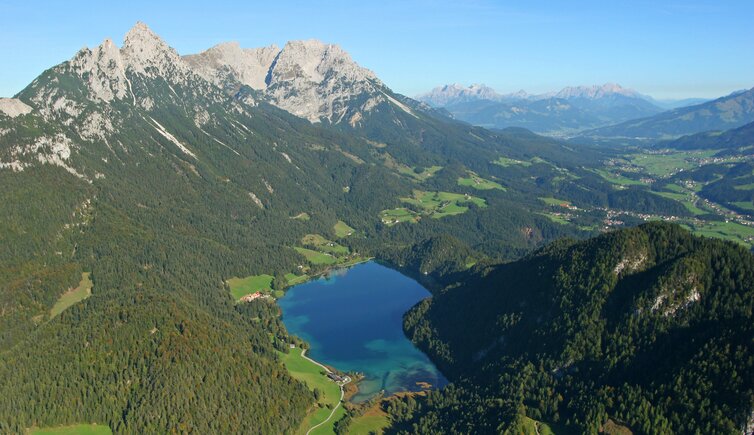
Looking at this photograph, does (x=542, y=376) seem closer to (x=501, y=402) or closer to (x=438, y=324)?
(x=501, y=402)

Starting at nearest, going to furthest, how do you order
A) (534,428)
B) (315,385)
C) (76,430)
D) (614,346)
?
1. (534,428)
2. (76,430)
3. (614,346)
4. (315,385)

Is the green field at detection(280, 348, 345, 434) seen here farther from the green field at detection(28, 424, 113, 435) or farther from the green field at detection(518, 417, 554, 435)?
the green field at detection(518, 417, 554, 435)

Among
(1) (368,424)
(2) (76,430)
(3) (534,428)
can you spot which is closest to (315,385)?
(1) (368,424)

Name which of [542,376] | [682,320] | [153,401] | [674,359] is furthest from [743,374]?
[153,401]

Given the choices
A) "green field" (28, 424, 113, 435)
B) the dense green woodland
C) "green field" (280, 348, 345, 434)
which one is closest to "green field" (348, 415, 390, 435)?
the dense green woodland

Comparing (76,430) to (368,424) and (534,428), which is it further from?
(534,428)

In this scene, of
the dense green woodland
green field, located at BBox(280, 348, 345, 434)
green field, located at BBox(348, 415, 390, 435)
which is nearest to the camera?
the dense green woodland
